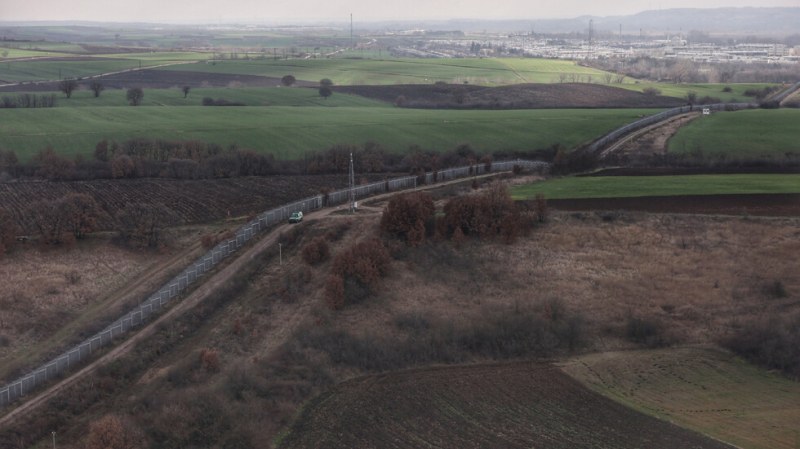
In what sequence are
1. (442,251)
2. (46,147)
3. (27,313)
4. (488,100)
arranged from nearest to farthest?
(27,313)
(442,251)
(46,147)
(488,100)

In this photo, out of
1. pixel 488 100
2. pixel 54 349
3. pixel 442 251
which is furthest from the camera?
pixel 488 100

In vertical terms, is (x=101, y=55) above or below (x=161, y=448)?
above

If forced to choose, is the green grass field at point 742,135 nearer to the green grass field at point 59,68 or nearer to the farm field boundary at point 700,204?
the farm field boundary at point 700,204

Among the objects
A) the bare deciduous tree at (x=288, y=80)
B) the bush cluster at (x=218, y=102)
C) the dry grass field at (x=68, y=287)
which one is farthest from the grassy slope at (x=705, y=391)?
the bare deciduous tree at (x=288, y=80)

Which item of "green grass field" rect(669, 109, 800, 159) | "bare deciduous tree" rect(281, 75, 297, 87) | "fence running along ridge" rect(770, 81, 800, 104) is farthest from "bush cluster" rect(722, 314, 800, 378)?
"bare deciduous tree" rect(281, 75, 297, 87)

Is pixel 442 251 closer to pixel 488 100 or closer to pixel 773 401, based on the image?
pixel 773 401

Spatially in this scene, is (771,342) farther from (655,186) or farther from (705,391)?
(655,186)

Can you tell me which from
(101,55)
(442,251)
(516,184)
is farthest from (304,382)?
(101,55)
